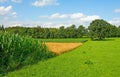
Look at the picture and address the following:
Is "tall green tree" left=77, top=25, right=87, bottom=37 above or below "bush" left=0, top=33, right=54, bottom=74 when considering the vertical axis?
above

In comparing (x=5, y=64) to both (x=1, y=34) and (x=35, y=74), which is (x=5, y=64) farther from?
(x=35, y=74)

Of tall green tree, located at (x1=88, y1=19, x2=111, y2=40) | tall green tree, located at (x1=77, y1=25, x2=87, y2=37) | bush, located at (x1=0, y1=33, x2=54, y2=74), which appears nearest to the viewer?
bush, located at (x1=0, y1=33, x2=54, y2=74)

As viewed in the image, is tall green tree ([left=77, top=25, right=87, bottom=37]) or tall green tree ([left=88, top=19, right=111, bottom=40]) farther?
tall green tree ([left=77, top=25, right=87, bottom=37])

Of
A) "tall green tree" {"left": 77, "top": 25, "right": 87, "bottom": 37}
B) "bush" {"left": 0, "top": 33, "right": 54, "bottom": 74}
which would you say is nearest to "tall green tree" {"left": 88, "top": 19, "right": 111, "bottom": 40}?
"tall green tree" {"left": 77, "top": 25, "right": 87, "bottom": 37}

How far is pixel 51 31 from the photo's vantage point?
448ft

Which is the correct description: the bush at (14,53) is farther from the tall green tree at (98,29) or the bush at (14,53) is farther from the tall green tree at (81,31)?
the tall green tree at (81,31)

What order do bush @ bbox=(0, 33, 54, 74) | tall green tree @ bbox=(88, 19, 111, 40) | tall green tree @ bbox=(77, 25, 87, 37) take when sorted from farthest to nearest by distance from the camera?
tall green tree @ bbox=(77, 25, 87, 37) < tall green tree @ bbox=(88, 19, 111, 40) < bush @ bbox=(0, 33, 54, 74)

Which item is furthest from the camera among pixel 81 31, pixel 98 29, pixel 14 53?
pixel 81 31

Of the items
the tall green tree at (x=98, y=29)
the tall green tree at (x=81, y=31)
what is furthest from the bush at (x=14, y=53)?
the tall green tree at (x=81, y=31)

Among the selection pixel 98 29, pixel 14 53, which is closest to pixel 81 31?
pixel 98 29

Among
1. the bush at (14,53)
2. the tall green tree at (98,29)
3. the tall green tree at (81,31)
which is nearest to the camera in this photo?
the bush at (14,53)

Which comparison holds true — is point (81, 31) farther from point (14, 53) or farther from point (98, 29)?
point (14, 53)

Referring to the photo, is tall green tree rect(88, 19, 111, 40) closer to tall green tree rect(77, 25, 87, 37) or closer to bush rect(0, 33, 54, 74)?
tall green tree rect(77, 25, 87, 37)

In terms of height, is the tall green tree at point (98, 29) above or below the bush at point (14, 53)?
above
